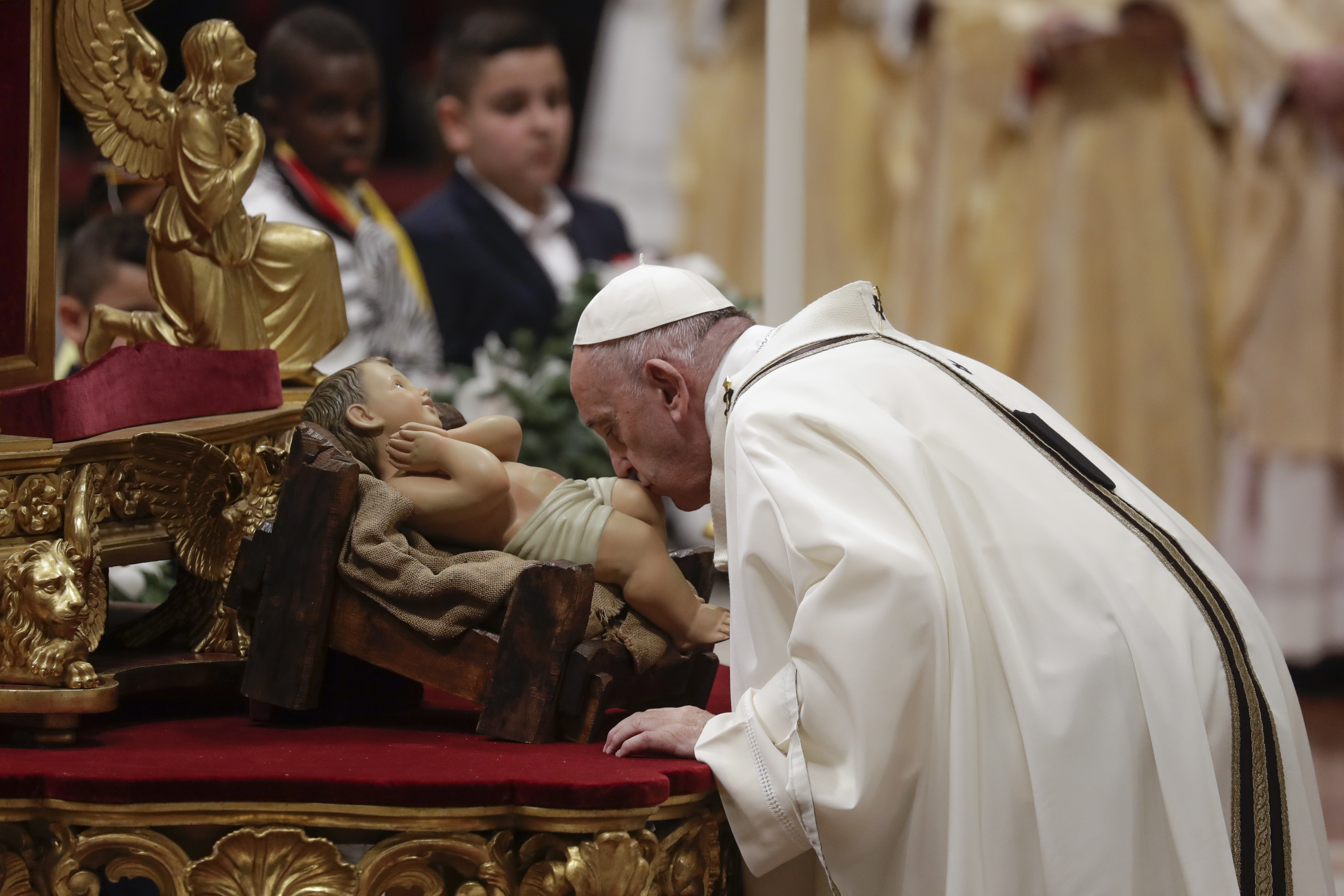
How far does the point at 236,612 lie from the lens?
243 centimetres

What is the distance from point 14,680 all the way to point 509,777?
705 millimetres

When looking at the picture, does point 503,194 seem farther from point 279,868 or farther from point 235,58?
point 279,868

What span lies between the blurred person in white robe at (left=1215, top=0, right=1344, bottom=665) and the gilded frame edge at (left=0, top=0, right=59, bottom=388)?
16.9ft

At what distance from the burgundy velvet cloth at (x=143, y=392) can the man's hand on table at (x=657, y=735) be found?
94 centimetres

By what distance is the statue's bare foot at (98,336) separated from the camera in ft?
8.76

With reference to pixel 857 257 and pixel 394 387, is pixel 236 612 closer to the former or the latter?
pixel 394 387

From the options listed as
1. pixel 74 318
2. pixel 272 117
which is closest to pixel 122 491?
pixel 74 318

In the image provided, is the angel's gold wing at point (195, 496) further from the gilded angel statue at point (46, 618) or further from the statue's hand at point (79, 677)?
the statue's hand at point (79, 677)

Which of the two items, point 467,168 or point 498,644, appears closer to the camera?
point 498,644

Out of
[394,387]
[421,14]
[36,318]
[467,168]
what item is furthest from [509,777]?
[421,14]

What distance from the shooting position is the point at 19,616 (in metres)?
2.01

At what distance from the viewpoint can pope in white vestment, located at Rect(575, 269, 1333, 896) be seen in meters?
1.89

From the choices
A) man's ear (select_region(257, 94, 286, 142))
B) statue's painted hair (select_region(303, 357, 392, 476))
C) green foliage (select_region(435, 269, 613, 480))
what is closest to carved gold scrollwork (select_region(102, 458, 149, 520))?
statue's painted hair (select_region(303, 357, 392, 476))

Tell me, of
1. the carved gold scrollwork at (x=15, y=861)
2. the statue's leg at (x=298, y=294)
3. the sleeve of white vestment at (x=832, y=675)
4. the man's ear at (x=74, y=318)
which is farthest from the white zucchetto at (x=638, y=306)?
the man's ear at (x=74, y=318)
